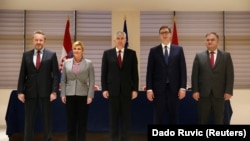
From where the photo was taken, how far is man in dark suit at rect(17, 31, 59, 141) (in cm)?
404

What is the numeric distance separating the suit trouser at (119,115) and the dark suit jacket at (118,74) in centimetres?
8

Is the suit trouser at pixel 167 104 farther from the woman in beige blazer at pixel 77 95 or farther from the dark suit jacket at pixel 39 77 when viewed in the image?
the dark suit jacket at pixel 39 77

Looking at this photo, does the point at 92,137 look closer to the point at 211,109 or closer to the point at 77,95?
the point at 77,95

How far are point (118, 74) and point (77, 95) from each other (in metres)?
0.54

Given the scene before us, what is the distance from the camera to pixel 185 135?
5.91 ft

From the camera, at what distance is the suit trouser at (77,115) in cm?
398

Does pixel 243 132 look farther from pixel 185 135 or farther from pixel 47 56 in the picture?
pixel 47 56

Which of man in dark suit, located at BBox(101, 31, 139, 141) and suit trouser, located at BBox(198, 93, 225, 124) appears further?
man in dark suit, located at BBox(101, 31, 139, 141)

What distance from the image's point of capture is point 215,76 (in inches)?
157

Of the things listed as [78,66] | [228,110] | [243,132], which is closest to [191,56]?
[228,110]

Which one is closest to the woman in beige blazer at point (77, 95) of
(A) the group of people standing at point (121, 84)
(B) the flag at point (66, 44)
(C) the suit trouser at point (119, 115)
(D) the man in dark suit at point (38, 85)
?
(A) the group of people standing at point (121, 84)

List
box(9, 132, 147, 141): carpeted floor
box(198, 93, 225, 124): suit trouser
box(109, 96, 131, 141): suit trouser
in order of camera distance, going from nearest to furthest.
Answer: box(198, 93, 225, 124): suit trouser < box(109, 96, 131, 141): suit trouser < box(9, 132, 147, 141): carpeted floor

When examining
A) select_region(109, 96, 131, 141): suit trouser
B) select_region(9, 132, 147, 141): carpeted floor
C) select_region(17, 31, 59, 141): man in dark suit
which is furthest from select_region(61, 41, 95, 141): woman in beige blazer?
select_region(9, 132, 147, 141): carpeted floor

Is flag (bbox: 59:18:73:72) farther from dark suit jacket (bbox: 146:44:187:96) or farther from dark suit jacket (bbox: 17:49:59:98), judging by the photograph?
dark suit jacket (bbox: 146:44:187:96)
